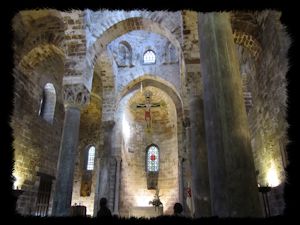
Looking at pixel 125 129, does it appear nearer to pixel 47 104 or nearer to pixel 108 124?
pixel 108 124

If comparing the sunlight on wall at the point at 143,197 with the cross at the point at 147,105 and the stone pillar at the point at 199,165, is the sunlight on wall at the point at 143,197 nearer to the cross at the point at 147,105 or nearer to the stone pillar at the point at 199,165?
the cross at the point at 147,105

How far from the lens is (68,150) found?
8391 millimetres

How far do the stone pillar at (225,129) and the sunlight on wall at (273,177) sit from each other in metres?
4.54

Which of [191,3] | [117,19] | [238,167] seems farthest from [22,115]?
[191,3]

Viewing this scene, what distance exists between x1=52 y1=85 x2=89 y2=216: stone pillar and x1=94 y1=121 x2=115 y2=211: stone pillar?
5328mm

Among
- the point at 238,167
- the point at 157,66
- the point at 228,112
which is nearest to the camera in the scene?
the point at 238,167

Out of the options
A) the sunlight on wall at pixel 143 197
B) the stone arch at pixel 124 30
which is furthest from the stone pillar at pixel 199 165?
the sunlight on wall at pixel 143 197

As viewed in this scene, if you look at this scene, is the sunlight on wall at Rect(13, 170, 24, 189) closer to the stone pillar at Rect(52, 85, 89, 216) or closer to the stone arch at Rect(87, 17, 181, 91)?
the stone pillar at Rect(52, 85, 89, 216)

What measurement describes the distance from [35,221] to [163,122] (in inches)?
715

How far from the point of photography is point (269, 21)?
755 centimetres

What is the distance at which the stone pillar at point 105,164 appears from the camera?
1355 cm

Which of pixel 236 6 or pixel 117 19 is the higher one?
pixel 117 19

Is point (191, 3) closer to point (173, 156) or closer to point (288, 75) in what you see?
point (288, 75)

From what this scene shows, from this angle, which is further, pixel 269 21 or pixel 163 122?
pixel 163 122
